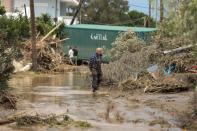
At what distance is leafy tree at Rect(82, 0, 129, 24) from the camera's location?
79.2m

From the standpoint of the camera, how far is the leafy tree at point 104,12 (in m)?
79.2

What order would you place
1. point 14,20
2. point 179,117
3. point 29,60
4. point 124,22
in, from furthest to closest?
point 124,22
point 14,20
point 29,60
point 179,117

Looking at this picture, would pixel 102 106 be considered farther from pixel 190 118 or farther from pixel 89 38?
pixel 89 38

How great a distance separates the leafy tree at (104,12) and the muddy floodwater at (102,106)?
175 feet

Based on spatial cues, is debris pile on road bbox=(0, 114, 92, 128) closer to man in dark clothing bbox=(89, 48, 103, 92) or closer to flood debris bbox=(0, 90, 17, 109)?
flood debris bbox=(0, 90, 17, 109)

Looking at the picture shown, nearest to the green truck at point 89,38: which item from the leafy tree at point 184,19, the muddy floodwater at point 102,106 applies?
the muddy floodwater at point 102,106

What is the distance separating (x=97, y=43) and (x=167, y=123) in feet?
82.5

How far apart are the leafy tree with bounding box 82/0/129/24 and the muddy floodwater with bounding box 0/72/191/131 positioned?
53.3m

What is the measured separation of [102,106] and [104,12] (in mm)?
61019

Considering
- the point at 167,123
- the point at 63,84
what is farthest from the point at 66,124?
the point at 63,84

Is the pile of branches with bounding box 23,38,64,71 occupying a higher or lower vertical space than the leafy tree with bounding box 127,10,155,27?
lower

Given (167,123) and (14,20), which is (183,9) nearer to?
(167,123)

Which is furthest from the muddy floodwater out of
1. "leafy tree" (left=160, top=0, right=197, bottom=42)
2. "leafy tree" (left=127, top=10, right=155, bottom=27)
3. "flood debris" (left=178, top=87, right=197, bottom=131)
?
"leafy tree" (left=127, top=10, right=155, bottom=27)

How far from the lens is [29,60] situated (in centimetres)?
3484
